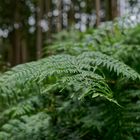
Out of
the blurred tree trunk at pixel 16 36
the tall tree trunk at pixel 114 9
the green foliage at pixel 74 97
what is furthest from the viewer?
the blurred tree trunk at pixel 16 36

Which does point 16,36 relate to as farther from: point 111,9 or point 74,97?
point 74,97

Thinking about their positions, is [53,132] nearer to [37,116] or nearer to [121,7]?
[37,116]

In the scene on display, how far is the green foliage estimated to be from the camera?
165cm

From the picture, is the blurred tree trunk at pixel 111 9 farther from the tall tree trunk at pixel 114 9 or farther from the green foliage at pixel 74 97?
the green foliage at pixel 74 97

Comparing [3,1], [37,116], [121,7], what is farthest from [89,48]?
[3,1]

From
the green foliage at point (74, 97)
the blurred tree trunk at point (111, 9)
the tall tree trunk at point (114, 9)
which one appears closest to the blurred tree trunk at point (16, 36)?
the blurred tree trunk at point (111, 9)

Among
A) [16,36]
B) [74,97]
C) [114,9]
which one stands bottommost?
[16,36]

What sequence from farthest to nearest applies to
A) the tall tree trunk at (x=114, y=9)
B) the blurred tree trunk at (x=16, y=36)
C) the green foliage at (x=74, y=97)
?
the blurred tree trunk at (x=16, y=36) < the tall tree trunk at (x=114, y=9) < the green foliage at (x=74, y=97)

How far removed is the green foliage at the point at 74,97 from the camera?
1646 mm

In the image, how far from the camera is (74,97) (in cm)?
210

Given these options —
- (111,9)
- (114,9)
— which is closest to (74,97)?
(114,9)

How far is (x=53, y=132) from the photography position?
2.03 metres

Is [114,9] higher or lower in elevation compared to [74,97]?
higher

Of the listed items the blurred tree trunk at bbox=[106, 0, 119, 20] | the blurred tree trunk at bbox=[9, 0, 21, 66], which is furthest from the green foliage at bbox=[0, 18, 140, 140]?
the blurred tree trunk at bbox=[9, 0, 21, 66]
